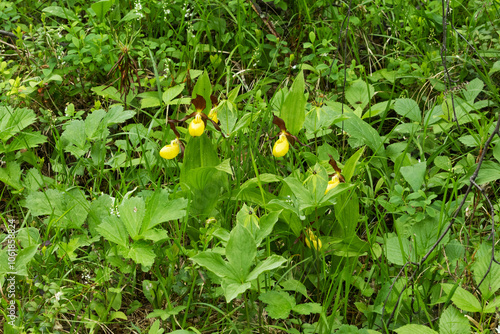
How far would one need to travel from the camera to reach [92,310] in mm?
1740

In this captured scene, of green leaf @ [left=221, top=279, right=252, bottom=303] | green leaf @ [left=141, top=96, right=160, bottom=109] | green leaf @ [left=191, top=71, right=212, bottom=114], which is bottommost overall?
green leaf @ [left=221, top=279, right=252, bottom=303]

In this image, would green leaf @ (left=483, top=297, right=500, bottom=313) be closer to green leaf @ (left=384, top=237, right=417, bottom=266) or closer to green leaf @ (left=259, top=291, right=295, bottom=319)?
green leaf @ (left=384, top=237, right=417, bottom=266)

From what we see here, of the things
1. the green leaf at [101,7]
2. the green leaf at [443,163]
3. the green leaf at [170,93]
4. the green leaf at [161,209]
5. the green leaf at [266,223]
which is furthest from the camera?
the green leaf at [101,7]

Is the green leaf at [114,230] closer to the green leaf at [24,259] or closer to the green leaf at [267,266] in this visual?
the green leaf at [24,259]

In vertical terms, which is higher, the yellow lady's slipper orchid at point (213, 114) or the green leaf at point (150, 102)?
the yellow lady's slipper orchid at point (213, 114)

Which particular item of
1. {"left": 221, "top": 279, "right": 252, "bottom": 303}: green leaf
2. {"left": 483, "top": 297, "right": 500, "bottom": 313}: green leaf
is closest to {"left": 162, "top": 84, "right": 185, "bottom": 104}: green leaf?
{"left": 221, "top": 279, "right": 252, "bottom": 303}: green leaf

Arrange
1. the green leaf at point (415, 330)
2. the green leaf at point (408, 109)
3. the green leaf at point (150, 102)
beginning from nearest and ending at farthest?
the green leaf at point (415, 330)
the green leaf at point (408, 109)
the green leaf at point (150, 102)

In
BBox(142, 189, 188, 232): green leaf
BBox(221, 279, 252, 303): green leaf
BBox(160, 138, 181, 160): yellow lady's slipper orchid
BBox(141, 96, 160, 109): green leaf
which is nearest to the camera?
BBox(221, 279, 252, 303): green leaf

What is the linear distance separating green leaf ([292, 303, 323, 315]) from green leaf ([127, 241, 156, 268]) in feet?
1.72

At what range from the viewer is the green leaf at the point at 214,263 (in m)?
1.40

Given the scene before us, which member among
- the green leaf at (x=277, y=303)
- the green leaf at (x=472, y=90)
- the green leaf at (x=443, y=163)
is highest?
the green leaf at (x=472, y=90)

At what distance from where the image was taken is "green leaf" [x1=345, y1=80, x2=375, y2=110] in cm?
250

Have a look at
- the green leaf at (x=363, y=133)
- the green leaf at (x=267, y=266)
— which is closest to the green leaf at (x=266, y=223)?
the green leaf at (x=267, y=266)

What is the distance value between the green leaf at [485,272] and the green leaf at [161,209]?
1058mm
